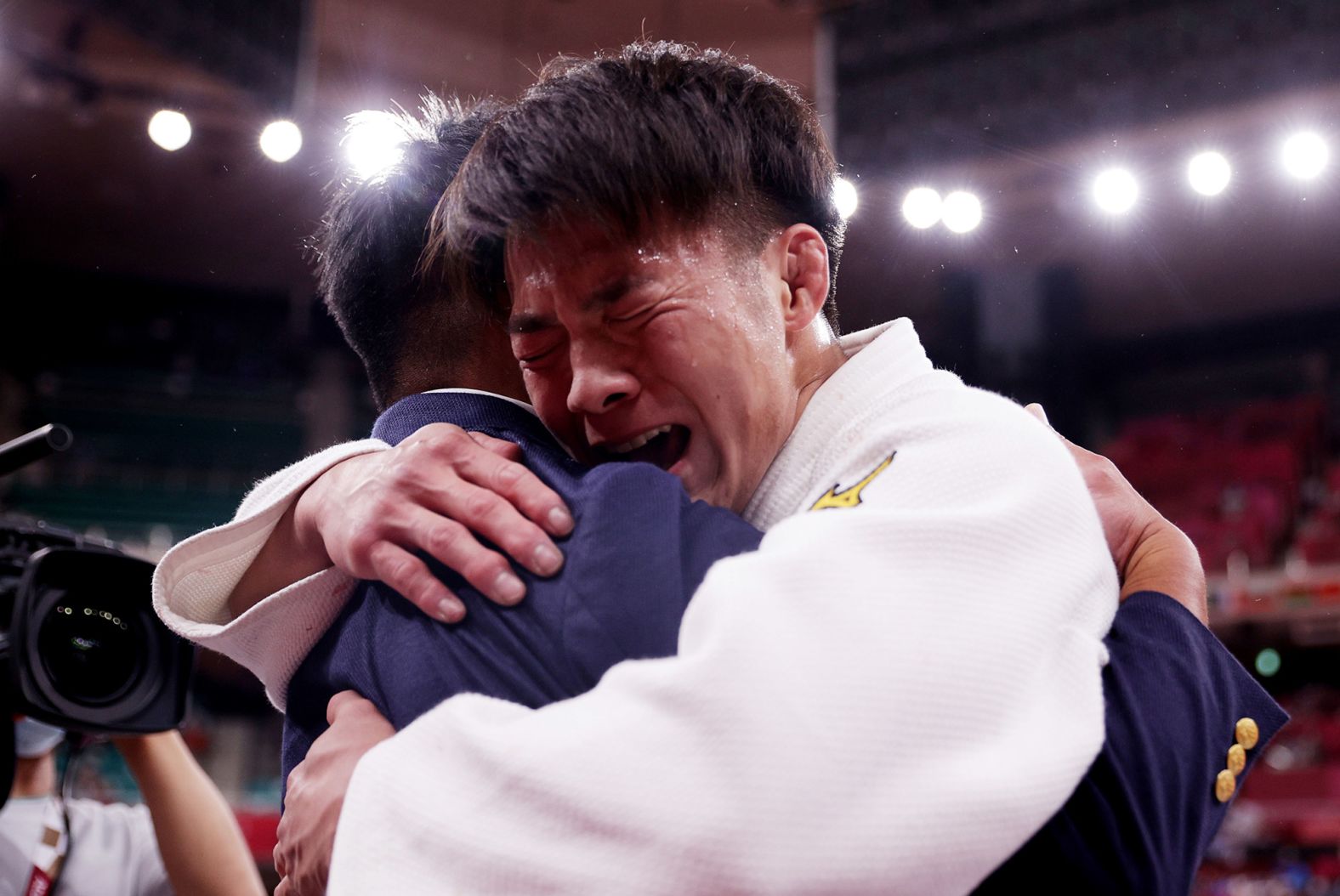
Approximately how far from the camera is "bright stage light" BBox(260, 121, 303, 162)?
13.2 feet

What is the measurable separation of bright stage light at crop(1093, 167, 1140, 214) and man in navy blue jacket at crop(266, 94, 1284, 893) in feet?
12.8

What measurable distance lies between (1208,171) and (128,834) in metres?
5.34

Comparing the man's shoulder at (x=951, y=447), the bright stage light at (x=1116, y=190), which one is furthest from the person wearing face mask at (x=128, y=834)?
the bright stage light at (x=1116, y=190)

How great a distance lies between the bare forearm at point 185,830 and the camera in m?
1.79

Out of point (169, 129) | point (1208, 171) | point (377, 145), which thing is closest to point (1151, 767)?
point (377, 145)

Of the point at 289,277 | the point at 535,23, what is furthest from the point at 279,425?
the point at 535,23

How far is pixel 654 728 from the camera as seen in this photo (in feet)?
2.02

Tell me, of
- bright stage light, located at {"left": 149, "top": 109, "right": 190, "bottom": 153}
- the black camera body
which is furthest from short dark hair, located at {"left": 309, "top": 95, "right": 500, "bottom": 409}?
bright stage light, located at {"left": 149, "top": 109, "right": 190, "bottom": 153}

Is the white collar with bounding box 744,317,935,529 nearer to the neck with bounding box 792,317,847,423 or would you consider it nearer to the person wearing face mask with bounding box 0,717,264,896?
the neck with bounding box 792,317,847,423

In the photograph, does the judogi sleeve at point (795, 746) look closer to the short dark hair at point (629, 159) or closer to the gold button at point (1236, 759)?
the gold button at point (1236, 759)

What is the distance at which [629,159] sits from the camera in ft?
2.97

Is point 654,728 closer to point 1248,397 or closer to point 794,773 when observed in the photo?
point 794,773

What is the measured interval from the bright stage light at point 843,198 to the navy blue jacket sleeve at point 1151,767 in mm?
507

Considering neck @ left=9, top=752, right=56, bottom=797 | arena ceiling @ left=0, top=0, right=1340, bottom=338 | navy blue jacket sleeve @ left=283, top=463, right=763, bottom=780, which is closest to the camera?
navy blue jacket sleeve @ left=283, top=463, right=763, bottom=780
